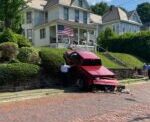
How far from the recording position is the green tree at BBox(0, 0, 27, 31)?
3469cm

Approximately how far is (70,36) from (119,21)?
21.8m

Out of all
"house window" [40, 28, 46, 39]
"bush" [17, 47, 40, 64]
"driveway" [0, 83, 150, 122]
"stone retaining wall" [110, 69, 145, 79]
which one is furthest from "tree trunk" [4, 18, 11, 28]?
"driveway" [0, 83, 150, 122]

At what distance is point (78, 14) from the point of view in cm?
5475

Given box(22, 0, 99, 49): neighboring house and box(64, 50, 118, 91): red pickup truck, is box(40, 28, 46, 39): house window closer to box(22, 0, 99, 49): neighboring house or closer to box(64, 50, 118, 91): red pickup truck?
box(22, 0, 99, 49): neighboring house

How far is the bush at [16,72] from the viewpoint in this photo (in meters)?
20.1

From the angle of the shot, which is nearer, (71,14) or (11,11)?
(11,11)

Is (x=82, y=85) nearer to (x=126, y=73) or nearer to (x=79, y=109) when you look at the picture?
(x=79, y=109)

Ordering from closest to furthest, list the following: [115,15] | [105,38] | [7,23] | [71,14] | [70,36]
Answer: [7,23]
[70,36]
[105,38]
[71,14]
[115,15]

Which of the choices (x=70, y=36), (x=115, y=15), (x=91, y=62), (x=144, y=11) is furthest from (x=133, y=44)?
(x=144, y=11)

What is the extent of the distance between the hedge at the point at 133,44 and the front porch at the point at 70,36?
2340 millimetres

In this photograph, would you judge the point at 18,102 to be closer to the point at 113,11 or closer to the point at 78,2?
the point at 78,2

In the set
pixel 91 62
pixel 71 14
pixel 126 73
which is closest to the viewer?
pixel 91 62

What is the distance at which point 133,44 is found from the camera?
146 ft

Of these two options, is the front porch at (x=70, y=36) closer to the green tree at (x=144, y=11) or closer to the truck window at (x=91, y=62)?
the truck window at (x=91, y=62)
